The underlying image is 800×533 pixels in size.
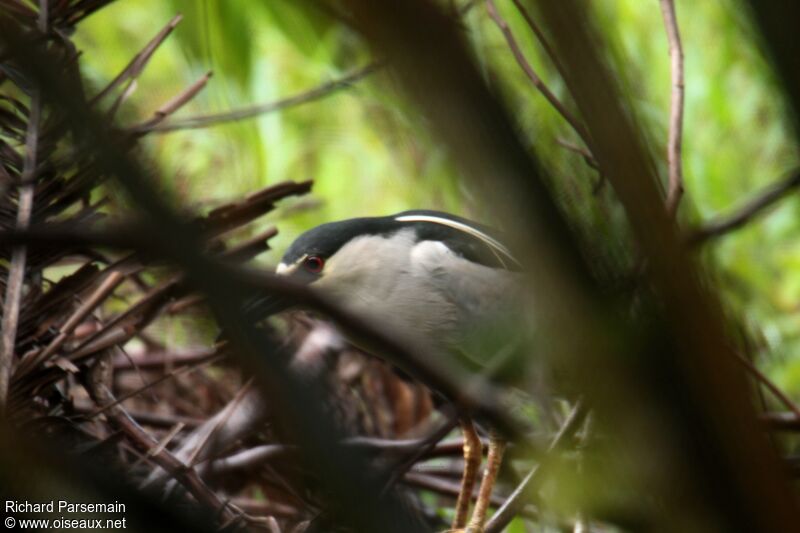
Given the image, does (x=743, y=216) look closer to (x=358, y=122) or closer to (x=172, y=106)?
(x=172, y=106)

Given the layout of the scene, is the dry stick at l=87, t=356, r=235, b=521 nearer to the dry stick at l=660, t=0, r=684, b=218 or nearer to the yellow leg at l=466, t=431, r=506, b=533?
the yellow leg at l=466, t=431, r=506, b=533

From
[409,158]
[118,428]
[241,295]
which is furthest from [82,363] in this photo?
[241,295]

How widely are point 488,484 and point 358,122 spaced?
1.61 meters

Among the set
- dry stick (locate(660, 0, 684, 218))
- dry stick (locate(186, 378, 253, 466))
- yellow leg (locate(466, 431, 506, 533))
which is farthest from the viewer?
yellow leg (locate(466, 431, 506, 533))

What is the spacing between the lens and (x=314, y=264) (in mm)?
1540

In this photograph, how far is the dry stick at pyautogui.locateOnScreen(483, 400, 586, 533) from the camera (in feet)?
2.27

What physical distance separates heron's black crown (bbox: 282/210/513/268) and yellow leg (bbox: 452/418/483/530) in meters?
0.27

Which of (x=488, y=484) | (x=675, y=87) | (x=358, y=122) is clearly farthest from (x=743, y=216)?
(x=358, y=122)

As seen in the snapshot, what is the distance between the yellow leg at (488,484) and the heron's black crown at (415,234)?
0.92 feet

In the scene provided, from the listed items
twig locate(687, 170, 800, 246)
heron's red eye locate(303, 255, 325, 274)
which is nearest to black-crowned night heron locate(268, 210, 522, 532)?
heron's red eye locate(303, 255, 325, 274)

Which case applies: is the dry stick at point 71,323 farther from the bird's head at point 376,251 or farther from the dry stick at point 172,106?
the bird's head at point 376,251

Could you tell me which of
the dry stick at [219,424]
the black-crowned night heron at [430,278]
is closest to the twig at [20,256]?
the dry stick at [219,424]

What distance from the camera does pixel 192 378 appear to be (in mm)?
1756

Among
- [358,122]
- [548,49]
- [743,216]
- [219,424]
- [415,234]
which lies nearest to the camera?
[548,49]
